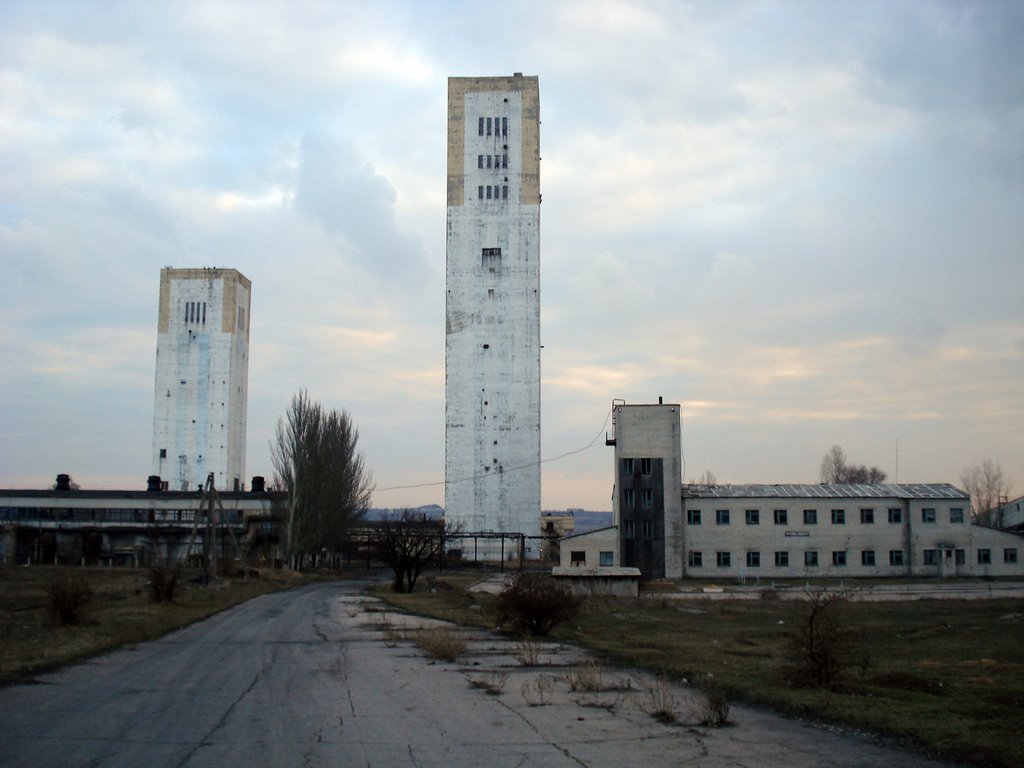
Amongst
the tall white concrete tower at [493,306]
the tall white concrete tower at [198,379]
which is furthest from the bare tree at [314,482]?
the tall white concrete tower at [198,379]

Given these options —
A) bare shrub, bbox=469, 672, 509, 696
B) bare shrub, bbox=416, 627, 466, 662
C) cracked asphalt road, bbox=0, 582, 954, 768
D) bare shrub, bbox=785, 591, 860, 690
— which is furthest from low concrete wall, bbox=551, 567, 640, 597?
bare shrub, bbox=785, 591, 860, 690

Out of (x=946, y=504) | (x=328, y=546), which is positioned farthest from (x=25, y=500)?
(x=946, y=504)

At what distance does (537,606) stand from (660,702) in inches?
395

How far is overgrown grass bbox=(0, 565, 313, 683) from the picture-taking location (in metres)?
17.3

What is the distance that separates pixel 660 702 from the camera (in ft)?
40.5

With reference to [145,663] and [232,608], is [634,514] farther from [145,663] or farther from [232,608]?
[145,663]

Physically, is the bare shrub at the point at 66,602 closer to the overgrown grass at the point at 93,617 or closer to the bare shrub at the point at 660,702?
the overgrown grass at the point at 93,617

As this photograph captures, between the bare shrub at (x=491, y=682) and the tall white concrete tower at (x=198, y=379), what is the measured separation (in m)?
92.2

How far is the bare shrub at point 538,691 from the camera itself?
12.7 metres

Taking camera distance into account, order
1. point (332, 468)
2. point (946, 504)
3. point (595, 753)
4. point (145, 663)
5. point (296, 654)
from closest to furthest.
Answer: point (595, 753)
point (145, 663)
point (296, 654)
point (946, 504)
point (332, 468)

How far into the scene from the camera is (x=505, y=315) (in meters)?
81.6

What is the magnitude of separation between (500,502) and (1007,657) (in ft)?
207

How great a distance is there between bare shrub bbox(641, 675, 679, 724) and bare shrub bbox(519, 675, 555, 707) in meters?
1.32

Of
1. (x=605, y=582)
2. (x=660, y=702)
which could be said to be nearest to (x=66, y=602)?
(x=660, y=702)
